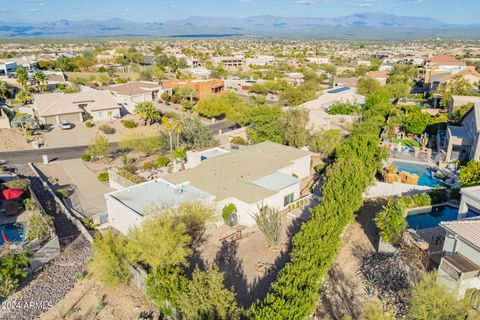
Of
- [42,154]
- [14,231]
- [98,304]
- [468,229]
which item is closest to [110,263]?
[98,304]

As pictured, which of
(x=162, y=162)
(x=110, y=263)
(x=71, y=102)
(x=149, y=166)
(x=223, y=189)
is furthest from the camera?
(x=71, y=102)

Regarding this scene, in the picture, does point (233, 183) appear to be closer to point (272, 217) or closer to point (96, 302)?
point (272, 217)

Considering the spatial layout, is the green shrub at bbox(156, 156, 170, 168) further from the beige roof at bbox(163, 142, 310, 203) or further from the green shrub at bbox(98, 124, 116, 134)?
the green shrub at bbox(98, 124, 116, 134)

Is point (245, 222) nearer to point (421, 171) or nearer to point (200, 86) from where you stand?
point (421, 171)

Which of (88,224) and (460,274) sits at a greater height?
(460,274)

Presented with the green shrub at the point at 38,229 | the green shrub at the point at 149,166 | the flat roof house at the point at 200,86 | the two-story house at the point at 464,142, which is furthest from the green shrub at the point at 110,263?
the flat roof house at the point at 200,86

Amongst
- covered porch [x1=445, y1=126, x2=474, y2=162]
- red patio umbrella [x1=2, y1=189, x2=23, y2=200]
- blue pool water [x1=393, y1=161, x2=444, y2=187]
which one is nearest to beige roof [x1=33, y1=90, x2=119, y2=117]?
red patio umbrella [x1=2, y1=189, x2=23, y2=200]

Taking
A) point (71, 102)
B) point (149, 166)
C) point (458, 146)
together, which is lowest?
point (149, 166)
